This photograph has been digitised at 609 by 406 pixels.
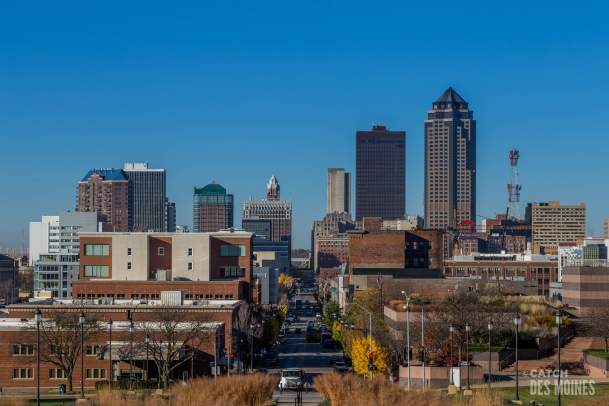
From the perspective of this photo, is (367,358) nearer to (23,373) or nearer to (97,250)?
(23,373)

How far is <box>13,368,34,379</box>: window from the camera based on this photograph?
96.1m

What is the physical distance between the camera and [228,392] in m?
52.1

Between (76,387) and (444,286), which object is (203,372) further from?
(444,286)

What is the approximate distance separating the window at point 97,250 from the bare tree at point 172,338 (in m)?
36.2

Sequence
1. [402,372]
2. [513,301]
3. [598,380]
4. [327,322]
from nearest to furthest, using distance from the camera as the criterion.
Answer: [598,380] < [402,372] < [513,301] < [327,322]

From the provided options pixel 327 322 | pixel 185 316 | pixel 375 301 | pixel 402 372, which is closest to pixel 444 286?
pixel 375 301

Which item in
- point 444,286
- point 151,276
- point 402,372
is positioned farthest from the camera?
point 444,286

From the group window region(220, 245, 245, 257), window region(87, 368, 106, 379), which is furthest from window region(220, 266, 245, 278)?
window region(87, 368, 106, 379)

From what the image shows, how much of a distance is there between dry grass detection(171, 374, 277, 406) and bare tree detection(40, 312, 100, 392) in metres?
35.8

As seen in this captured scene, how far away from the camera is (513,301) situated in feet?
376

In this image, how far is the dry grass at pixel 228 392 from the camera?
4994 cm

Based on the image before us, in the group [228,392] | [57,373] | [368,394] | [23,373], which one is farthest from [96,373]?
[368,394]

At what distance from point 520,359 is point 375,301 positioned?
49.8 meters

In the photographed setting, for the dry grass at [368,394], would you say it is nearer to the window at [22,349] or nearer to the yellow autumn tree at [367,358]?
the yellow autumn tree at [367,358]
